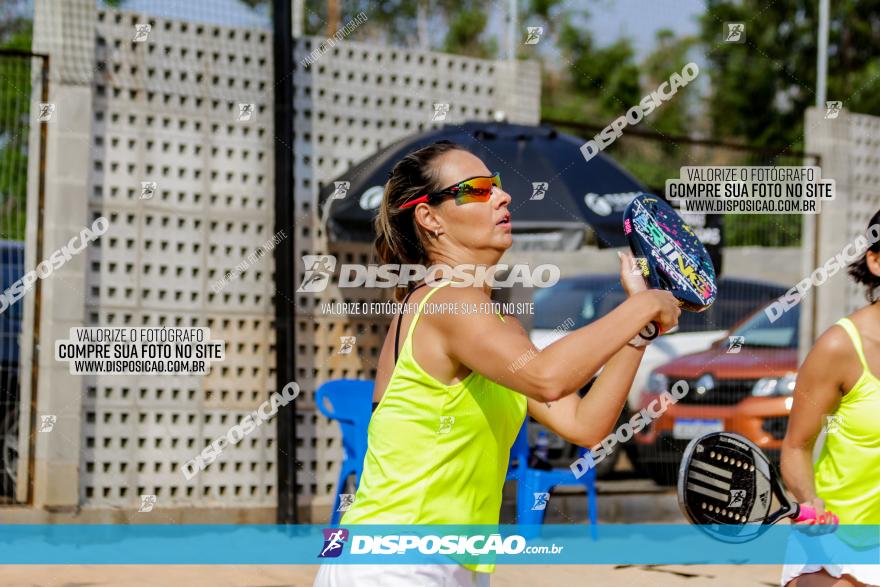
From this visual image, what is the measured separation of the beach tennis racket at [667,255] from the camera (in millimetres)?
2609

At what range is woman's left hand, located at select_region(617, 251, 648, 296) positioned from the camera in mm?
2561

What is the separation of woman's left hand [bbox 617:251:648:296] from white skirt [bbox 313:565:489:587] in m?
0.70

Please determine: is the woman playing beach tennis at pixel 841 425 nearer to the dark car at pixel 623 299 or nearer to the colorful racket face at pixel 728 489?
the colorful racket face at pixel 728 489

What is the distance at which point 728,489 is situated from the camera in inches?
125

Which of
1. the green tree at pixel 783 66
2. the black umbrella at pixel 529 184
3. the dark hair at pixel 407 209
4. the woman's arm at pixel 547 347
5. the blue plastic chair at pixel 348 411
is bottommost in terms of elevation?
the blue plastic chair at pixel 348 411

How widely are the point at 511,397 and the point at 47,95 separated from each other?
6.12 m

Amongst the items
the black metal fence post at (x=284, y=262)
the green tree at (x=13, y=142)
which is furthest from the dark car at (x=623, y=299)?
the green tree at (x=13, y=142)

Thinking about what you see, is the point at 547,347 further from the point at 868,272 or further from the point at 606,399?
the point at 868,272

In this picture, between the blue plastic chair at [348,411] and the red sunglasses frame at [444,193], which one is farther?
the blue plastic chair at [348,411]

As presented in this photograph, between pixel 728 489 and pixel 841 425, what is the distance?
19.2 inches

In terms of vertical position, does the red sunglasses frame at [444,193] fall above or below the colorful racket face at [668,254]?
above

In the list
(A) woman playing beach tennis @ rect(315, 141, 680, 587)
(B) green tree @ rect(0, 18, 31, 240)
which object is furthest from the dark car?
(A) woman playing beach tennis @ rect(315, 141, 680, 587)

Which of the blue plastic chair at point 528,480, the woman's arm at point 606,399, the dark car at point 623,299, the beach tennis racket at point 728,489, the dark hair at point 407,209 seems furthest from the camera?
the dark car at point 623,299

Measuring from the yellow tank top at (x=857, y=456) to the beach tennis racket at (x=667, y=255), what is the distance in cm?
85
